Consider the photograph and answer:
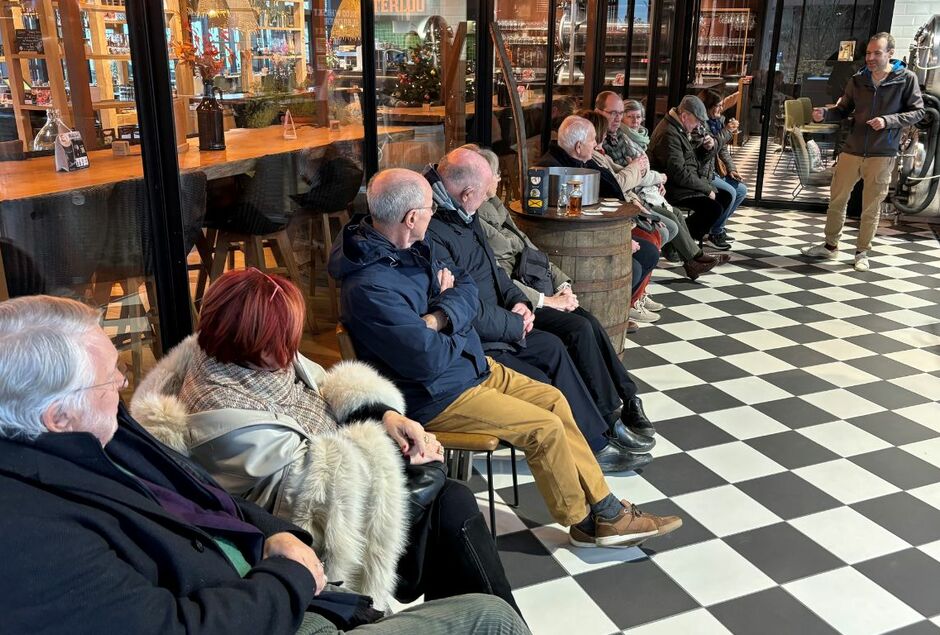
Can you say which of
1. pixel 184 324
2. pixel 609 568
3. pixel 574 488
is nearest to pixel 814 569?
pixel 609 568

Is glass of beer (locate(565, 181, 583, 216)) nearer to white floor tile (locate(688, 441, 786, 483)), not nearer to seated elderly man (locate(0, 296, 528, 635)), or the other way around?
white floor tile (locate(688, 441, 786, 483))

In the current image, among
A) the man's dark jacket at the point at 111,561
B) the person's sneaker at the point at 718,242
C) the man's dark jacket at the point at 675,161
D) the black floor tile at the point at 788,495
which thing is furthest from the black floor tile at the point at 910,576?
the person's sneaker at the point at 718,242

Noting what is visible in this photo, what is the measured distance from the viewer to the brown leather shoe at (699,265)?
Result: 5684 mm

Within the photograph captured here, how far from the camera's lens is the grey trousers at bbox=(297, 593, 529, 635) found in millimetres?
1526

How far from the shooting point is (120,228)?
2488 mm

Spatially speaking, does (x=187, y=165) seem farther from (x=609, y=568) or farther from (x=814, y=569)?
(x=814, y=569)

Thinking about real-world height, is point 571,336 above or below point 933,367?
above

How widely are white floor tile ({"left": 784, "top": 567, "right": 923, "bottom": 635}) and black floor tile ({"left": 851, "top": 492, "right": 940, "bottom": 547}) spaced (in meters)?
0.36

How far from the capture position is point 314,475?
68.5 inches

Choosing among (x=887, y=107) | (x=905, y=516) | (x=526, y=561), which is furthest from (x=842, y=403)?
(x=887, y=107)

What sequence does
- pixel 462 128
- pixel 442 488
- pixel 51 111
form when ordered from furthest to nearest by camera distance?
1. pixel 462 128
2. pixel 51 111
3. pixel 442 488

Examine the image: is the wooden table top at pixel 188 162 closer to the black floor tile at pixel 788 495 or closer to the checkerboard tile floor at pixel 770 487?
the checkerboard tile floor at pixel 770 487

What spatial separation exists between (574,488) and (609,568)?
29 centimetres

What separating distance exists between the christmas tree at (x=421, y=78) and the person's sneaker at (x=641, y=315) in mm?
1684
